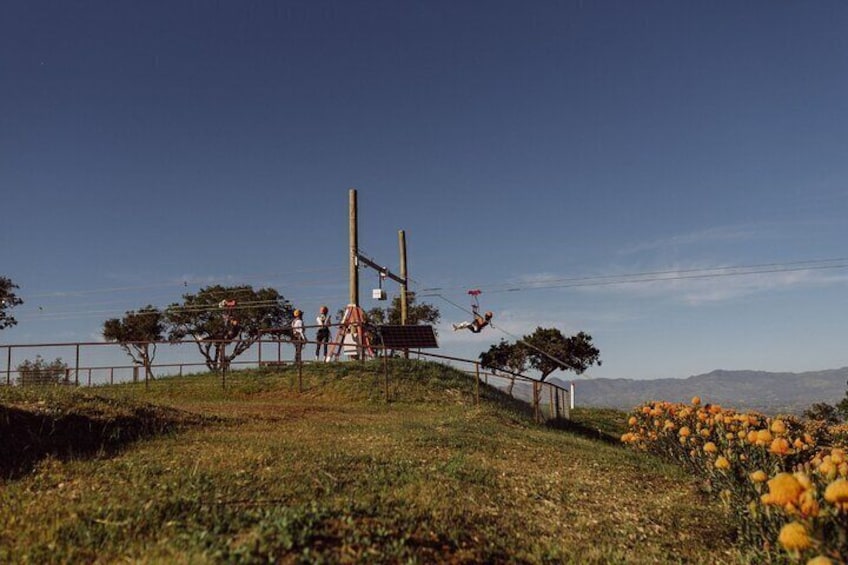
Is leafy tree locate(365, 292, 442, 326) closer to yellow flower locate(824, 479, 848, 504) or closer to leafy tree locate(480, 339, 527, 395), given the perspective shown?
leafy tree locate(480, 339, 527, 395)

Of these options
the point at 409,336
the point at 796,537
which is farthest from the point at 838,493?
the point at 409,336

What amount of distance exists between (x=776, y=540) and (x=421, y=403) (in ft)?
50.9

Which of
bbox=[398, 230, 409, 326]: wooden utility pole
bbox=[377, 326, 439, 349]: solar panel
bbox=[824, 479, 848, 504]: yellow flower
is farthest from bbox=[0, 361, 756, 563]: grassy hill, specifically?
bbox=[398, 230, 409, 326]: wooden utility pole

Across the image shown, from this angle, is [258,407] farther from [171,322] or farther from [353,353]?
[171,322]

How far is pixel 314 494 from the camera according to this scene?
6.23 meters

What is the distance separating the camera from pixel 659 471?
1053 cm

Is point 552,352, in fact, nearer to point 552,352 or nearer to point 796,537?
point 552,352

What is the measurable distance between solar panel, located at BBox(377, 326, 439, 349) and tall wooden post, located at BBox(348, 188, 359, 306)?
91.0 inches

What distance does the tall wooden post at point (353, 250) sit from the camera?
2905 centimetres

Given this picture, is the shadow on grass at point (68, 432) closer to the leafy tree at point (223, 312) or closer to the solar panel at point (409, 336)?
the solar panel at point (409, 336)

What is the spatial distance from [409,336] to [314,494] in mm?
21686

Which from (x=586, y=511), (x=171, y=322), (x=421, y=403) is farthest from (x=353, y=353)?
(x=171, y=322)

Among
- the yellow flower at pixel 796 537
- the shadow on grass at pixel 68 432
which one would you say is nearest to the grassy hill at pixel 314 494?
the shadow on grass at pixel 68 432

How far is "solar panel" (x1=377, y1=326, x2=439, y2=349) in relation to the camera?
89.4ft
